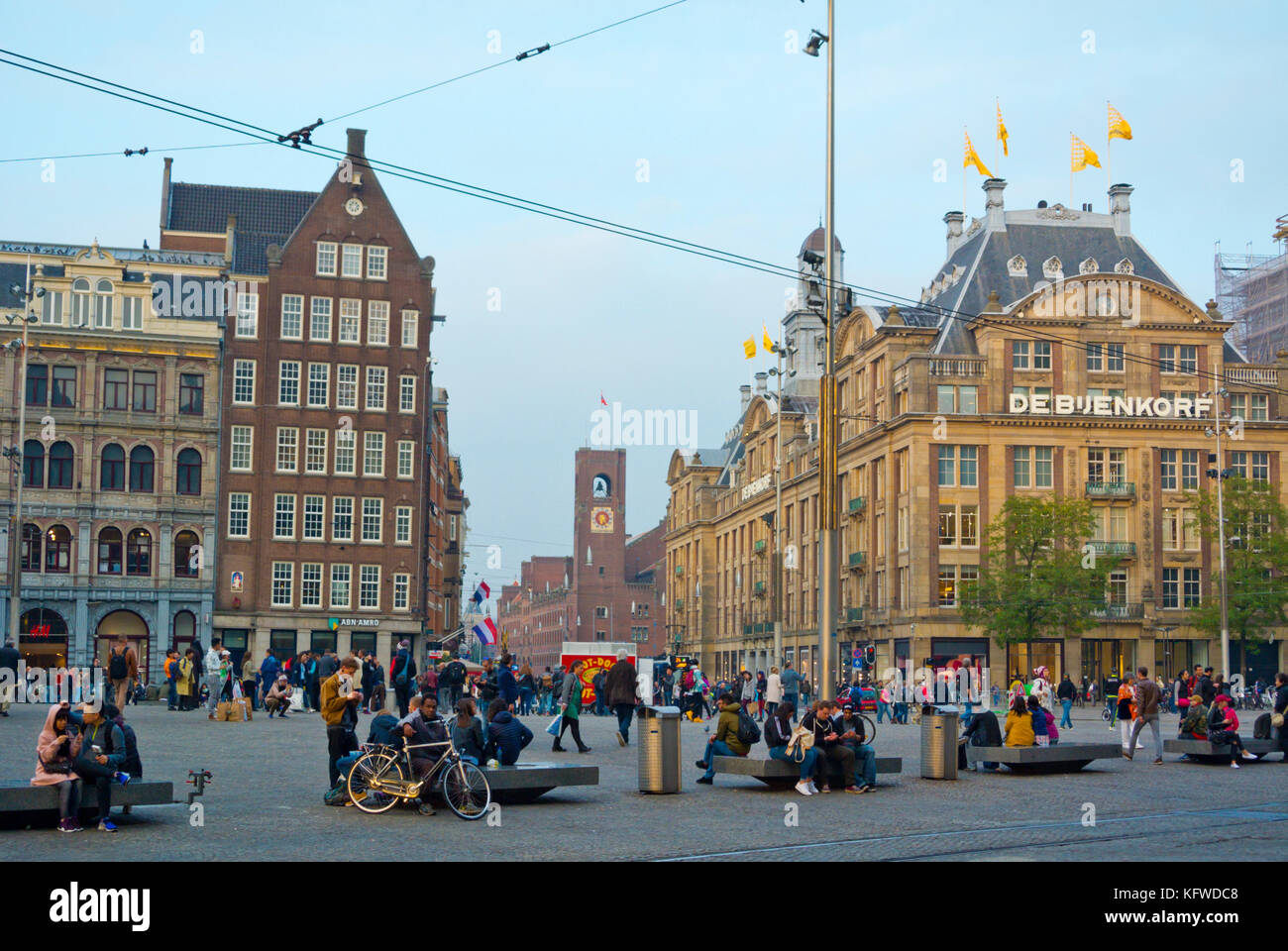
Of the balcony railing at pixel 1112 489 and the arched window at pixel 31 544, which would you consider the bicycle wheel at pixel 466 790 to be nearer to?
the arched window at pixel 31 544

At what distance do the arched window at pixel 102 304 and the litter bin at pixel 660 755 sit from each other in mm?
50278

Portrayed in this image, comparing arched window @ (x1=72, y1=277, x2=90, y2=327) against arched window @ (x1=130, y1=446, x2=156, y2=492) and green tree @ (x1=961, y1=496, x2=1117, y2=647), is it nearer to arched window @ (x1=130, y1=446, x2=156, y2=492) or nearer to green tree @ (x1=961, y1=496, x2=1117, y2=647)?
arched window @ (x1=130, y1=446, x2=156, y2=492)

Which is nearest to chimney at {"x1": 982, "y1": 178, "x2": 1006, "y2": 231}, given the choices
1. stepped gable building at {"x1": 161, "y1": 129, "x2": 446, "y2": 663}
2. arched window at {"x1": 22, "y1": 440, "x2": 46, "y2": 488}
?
stepped gable building at {"x1": 161, "y1": 129, "x2": 446, "y2": 663}

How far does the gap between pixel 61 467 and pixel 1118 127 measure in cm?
5189

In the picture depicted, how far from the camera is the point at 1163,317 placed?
75.6 m

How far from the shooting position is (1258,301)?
83.5 m

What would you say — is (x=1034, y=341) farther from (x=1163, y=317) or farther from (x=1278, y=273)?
(x=1278, y=273)

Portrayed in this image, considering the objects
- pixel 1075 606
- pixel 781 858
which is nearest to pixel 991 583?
pixel 1075 606

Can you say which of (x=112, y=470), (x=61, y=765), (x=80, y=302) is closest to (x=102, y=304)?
(x=80, y=302)

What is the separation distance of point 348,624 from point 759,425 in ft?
160

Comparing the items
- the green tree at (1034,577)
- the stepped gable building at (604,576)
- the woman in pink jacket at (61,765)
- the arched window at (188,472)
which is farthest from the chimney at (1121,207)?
the stepped gable building at (604,576)

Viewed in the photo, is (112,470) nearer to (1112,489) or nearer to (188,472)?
(188,472)

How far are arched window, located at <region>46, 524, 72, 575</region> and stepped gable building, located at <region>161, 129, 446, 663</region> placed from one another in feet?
20.5
